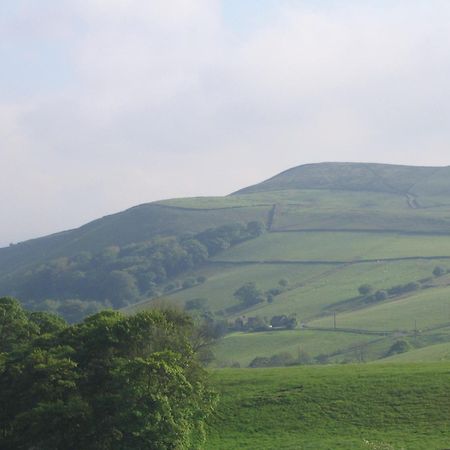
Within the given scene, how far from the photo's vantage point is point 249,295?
7013 inches

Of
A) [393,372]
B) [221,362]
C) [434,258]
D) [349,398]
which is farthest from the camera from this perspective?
[434,258]

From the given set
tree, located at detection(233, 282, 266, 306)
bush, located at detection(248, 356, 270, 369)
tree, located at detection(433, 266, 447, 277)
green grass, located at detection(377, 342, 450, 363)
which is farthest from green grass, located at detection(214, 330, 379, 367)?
tree, located at detection(433, 266, 447, 277)

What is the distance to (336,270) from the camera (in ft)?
610

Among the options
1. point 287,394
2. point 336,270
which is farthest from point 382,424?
point 336,270

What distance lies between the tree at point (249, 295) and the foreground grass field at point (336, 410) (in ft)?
364

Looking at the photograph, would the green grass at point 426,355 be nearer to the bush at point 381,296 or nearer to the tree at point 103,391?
the bush at point 381,296

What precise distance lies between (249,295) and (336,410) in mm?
122290

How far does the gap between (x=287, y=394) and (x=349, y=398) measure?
167 inches

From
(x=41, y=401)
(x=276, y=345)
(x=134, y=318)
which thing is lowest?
(x=276, y=345)

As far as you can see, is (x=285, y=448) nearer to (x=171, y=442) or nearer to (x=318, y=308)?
(x=171, y=442)

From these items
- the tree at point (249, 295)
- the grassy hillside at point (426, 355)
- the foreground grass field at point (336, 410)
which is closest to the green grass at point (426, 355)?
the grassy hillside at point (426, 355)

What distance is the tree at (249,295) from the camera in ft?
579

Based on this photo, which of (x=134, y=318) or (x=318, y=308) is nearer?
(x=134, y=318)

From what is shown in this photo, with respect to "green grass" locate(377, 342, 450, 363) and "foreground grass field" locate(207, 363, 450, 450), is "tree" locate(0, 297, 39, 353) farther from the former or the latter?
"green grass" locate(377, 342, 450, 363)
